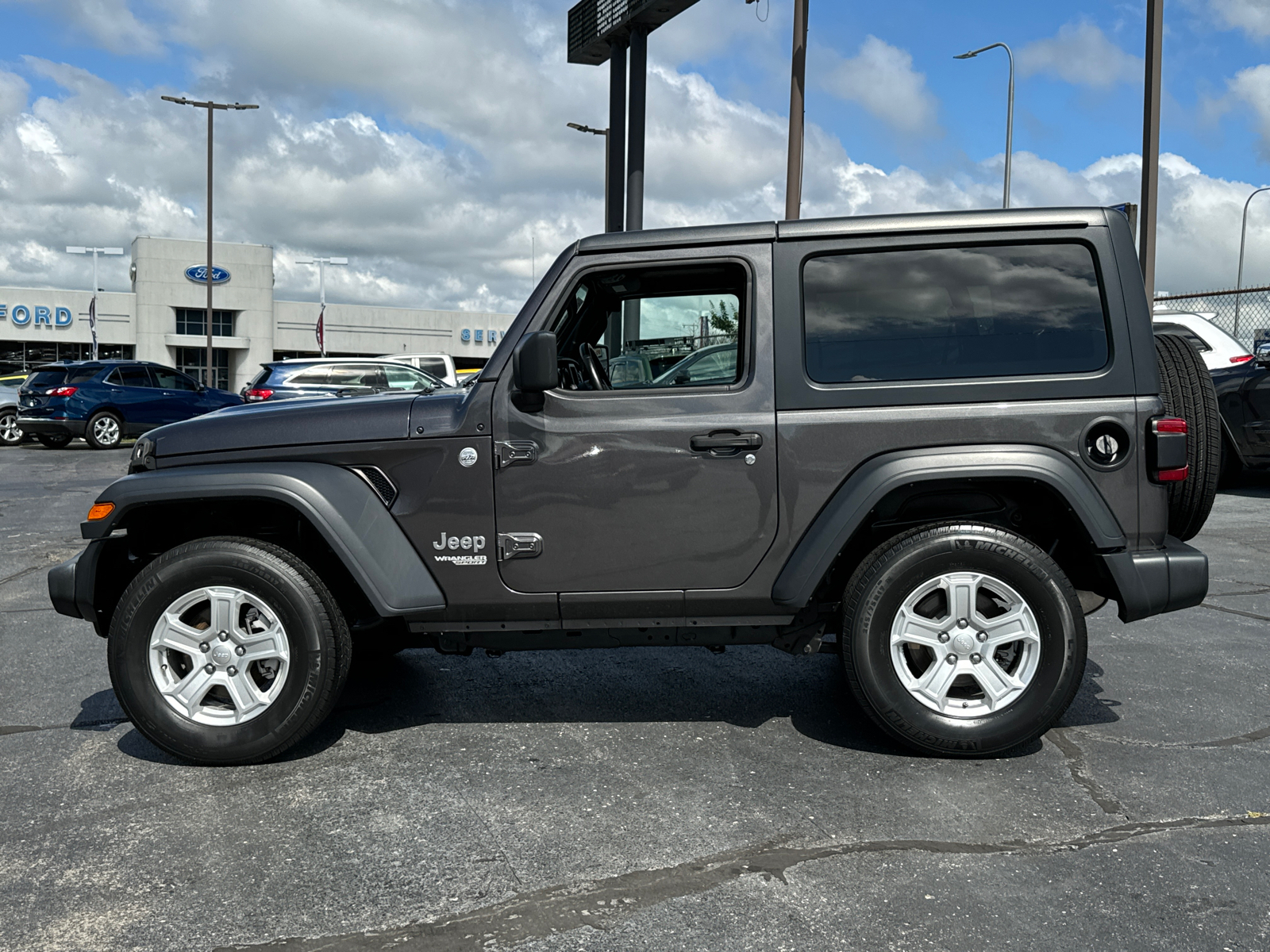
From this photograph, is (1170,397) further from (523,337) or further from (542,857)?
(542,857)

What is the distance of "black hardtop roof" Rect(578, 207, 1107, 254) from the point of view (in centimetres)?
401

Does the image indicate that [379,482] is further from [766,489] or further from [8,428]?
[8,428]

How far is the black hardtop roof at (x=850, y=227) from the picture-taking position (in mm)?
4008

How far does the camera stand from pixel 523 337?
153 inches

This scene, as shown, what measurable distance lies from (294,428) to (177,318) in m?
59.8

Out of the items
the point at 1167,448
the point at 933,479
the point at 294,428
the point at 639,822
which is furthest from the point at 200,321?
the point at 1167,448

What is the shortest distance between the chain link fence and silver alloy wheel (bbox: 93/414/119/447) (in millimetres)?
18173

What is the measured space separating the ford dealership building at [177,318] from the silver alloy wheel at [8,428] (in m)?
33.7

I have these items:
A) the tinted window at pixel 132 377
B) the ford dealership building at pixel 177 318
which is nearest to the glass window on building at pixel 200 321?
the ford dealership building at pixel 177 318

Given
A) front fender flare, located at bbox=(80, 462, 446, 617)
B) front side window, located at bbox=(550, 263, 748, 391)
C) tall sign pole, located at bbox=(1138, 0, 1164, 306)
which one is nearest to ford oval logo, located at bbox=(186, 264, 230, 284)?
tall sign pole, located at bbox=(1138, 0, 1164, 306)

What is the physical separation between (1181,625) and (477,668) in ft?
12.8

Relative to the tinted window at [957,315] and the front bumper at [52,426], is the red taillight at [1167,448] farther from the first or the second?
the front bumper at [52,426]

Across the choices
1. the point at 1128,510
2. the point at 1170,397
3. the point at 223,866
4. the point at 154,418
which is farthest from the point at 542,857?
the point at 154,418

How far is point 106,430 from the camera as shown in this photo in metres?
20.8
